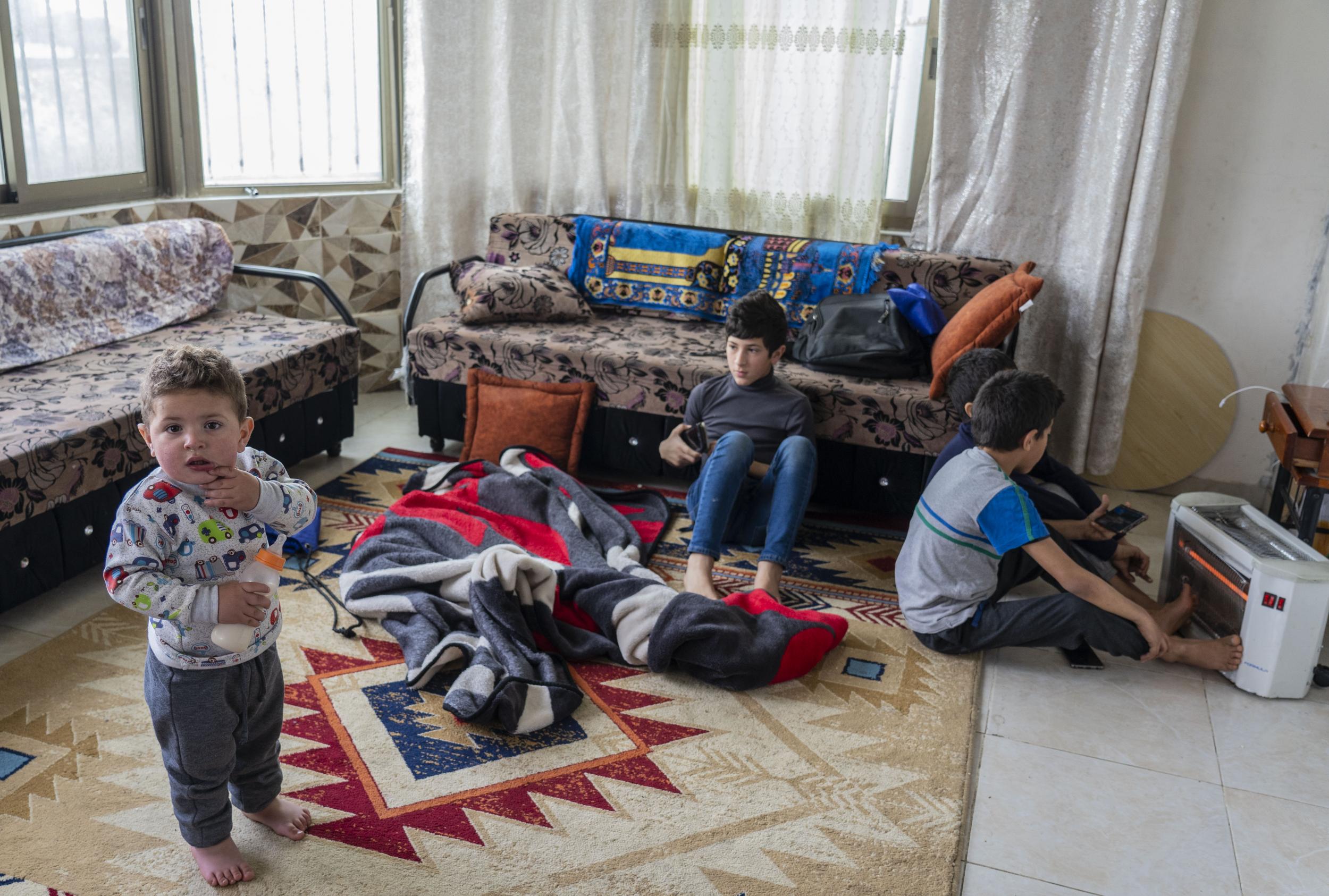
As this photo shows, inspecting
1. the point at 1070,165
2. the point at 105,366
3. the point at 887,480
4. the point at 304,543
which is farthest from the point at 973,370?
the point at 105,366

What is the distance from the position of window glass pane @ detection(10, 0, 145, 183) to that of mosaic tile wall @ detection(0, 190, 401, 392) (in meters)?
0.20

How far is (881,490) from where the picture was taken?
3.30 meters

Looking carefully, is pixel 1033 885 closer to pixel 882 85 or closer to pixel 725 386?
pixel 725 386

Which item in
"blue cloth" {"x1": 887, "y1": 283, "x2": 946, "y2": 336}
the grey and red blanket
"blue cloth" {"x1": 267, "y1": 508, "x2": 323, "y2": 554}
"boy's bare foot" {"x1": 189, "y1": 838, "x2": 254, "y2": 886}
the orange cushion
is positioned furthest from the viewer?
"blue cloth" {"x1": 887, "y1": 283, "x2": 946, "y2": 336}

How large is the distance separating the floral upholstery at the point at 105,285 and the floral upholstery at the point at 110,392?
1.9 inches

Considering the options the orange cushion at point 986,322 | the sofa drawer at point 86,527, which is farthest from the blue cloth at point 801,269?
the sofa drawer at point 86,527

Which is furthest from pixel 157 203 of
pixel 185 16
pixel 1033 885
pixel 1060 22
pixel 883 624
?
pixel 1033 885

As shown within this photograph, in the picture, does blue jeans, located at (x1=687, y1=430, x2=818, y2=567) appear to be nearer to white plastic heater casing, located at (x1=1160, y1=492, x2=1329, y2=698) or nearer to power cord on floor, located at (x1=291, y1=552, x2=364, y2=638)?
power cord on floor, located at (x1=291, y1=552, x2=364, y2=638)

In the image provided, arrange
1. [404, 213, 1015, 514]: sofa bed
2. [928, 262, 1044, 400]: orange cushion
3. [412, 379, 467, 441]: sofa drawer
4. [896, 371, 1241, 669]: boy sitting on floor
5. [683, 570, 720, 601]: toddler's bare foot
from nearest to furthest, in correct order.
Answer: [896, 371, 1241, 669]: boy sitting on floor, [683, 570, 720, 601]: toddler's bare foot, [928, 262, 1044, 400]: orange cushion, [404, 213, 1015, 514]: sofa bed, [412, 379, 467, 441]: sofa drawer

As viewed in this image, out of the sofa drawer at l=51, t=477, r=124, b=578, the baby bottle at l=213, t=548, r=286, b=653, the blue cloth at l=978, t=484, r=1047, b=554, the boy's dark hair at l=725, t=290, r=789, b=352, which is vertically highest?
the boy's dark hair at l=725, t=290, r=789, b=352

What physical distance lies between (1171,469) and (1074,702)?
1.70 metres

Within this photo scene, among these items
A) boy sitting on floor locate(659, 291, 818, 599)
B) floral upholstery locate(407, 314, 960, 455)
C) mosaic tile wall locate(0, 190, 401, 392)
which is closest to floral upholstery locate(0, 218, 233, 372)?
mosaic tile wall locate(0, 190, 401, 392)

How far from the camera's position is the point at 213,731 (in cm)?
156

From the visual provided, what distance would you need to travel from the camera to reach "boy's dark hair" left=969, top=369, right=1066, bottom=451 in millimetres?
2379
